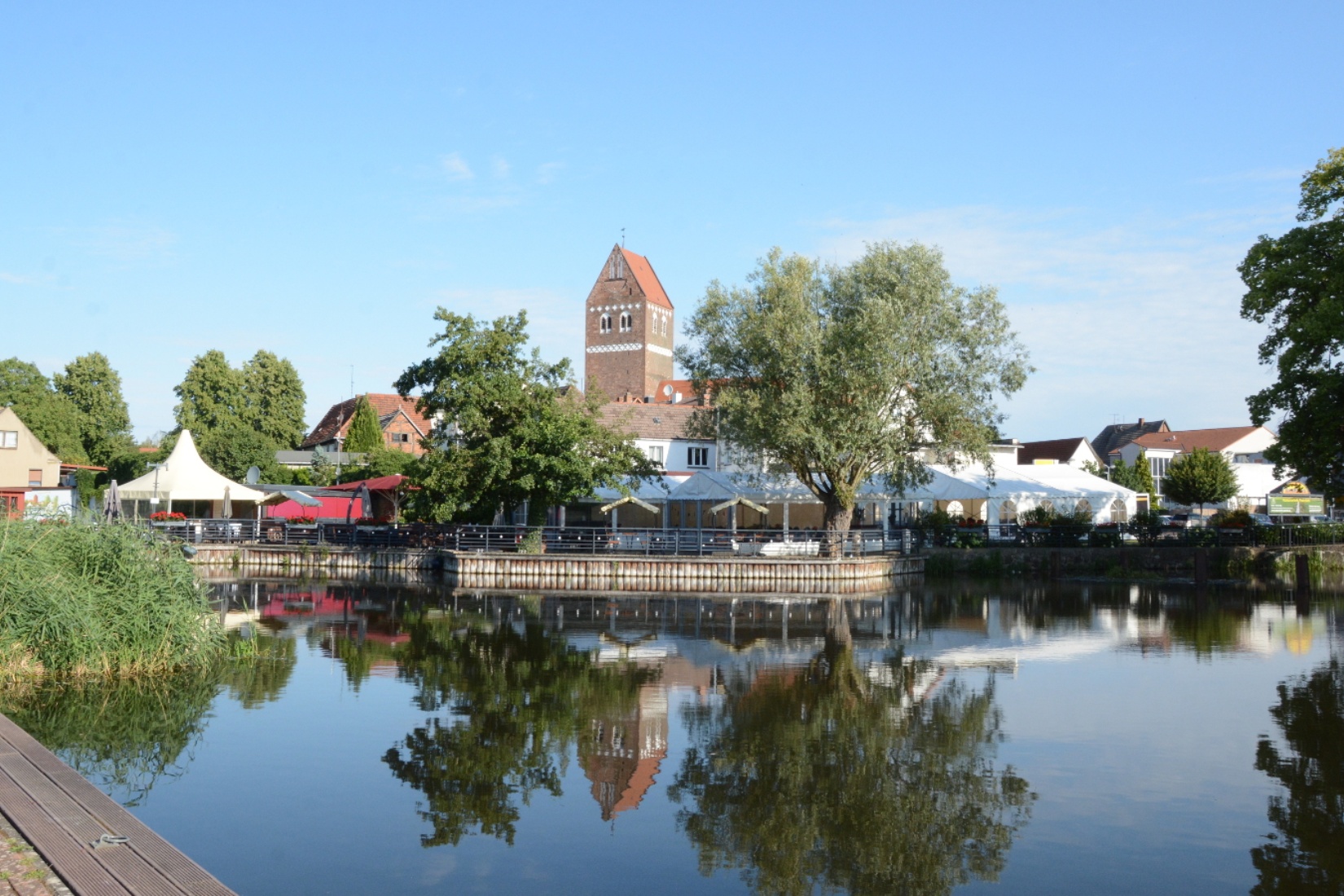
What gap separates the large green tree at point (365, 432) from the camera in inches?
2886

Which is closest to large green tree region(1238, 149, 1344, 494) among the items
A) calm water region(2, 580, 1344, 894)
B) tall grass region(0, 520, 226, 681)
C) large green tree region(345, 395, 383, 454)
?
calm water region(2, 580, 1344, 894)

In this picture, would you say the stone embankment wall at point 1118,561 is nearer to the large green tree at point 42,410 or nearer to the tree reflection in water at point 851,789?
the tree reflection in water at point 851,789

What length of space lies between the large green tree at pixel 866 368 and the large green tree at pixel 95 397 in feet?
198

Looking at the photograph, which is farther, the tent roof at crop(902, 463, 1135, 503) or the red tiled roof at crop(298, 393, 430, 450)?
the red tiled roof at crop(298, 393, 430, 450)

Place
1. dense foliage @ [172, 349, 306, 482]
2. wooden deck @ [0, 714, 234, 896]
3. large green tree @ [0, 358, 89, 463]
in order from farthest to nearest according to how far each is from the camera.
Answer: large green tree @ [0, 358, 89, 463] → dense foliage @ [172, 349, 306, 482] → wooden deck @ [0, 714, 234, 896]

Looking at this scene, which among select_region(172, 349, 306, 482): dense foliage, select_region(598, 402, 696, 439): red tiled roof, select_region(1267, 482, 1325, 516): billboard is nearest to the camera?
select_region(1267, 482, 1325, 516): billboard

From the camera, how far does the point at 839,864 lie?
9.64m

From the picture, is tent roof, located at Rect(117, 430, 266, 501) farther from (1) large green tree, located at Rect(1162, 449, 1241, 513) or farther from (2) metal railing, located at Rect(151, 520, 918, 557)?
(1) large green tree, located at Rect(1162, 449, 1241, 513)

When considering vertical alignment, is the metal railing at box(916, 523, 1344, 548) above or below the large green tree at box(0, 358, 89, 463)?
below

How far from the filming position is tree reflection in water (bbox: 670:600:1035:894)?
380 inches

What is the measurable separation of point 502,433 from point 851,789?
29.7m

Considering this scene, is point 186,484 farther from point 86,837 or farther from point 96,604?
point 86,837

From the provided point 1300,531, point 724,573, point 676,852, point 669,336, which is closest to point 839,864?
point 676,852

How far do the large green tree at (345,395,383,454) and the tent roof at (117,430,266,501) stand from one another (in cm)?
2496
